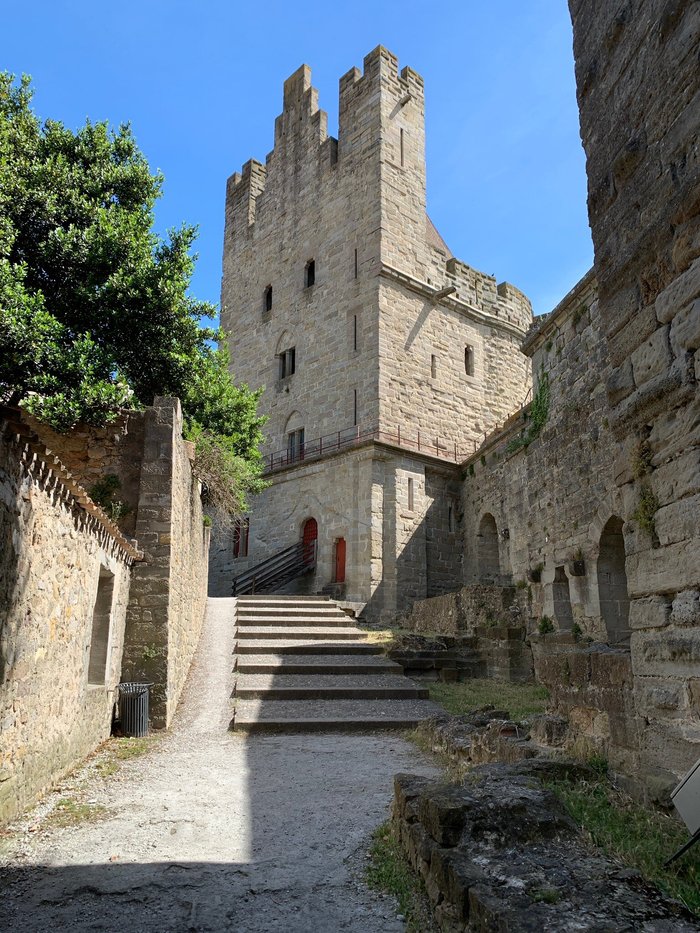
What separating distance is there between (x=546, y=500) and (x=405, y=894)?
877 cm

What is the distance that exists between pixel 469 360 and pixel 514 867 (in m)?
22.4

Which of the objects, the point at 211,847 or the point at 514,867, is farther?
the point at 211,847

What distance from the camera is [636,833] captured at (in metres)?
3.25

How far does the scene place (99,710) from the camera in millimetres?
6402

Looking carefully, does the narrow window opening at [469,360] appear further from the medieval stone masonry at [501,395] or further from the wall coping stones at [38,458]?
the wall coping stones at [38,458]

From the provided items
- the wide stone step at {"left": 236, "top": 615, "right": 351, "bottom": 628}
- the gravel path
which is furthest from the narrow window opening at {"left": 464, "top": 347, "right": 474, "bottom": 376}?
the gravel path

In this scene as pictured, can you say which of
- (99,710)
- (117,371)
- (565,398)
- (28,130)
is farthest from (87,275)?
(565,398)

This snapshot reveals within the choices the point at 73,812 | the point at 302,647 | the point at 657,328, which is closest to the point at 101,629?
the point at 73,812

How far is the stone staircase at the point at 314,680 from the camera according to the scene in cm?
817

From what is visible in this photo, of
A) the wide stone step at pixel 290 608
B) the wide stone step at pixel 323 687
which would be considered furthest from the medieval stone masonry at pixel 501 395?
the wide stone step at pixel 290 608

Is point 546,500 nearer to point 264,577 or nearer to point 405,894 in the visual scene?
point 405,894

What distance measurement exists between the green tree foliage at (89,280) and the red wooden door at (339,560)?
7.76 meters

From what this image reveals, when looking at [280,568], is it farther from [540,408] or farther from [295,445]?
[540,408]

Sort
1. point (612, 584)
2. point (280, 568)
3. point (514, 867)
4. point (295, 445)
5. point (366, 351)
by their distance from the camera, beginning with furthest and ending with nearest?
1. point (295, 445)
2. point (366, 351)
3. point (280, 568)
4. point (612, 584)
5. point (514, 867)
